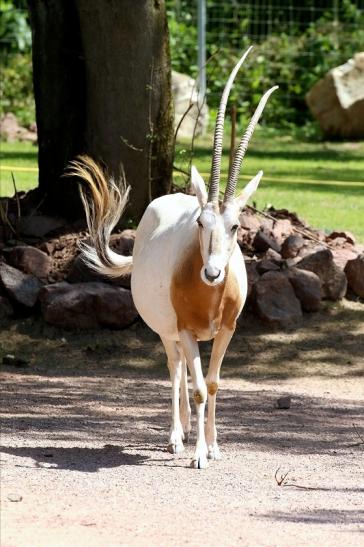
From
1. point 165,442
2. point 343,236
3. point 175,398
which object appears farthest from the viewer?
point 343,236

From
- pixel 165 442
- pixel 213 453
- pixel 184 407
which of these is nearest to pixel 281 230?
pixel 184 407

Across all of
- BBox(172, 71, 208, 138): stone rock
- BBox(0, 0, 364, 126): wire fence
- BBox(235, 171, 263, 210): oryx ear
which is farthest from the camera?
BBox(0, 0, 364, 126): wire fence

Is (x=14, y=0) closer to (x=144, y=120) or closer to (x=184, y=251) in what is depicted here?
(x=144, y=120)

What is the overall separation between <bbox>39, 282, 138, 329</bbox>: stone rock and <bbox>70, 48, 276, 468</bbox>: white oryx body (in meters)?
2.51

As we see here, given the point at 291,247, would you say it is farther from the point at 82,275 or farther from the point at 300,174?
the point at 300,174

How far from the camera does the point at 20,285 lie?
10266mm

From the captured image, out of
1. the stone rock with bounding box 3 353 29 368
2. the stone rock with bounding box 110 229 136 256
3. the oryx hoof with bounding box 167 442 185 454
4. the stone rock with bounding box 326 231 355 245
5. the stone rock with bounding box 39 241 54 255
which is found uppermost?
the stone rock with bounding box 110 229 136 256

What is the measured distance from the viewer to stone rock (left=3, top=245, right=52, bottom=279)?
34.5 ft

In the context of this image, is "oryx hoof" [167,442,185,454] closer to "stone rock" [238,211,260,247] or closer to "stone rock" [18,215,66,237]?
"stone rock" [238,211,260,247]

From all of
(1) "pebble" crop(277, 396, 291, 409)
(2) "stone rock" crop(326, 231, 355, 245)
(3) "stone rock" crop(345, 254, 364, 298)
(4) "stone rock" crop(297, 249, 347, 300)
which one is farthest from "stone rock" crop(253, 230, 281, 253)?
(1) "pebble" crop(277, 396, 291, 409)

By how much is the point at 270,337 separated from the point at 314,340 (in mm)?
335

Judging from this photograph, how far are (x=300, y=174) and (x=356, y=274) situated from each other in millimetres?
5593

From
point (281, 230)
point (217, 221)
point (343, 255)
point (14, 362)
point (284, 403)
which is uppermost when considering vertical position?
point (217, 221)

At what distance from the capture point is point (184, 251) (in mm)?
6891
